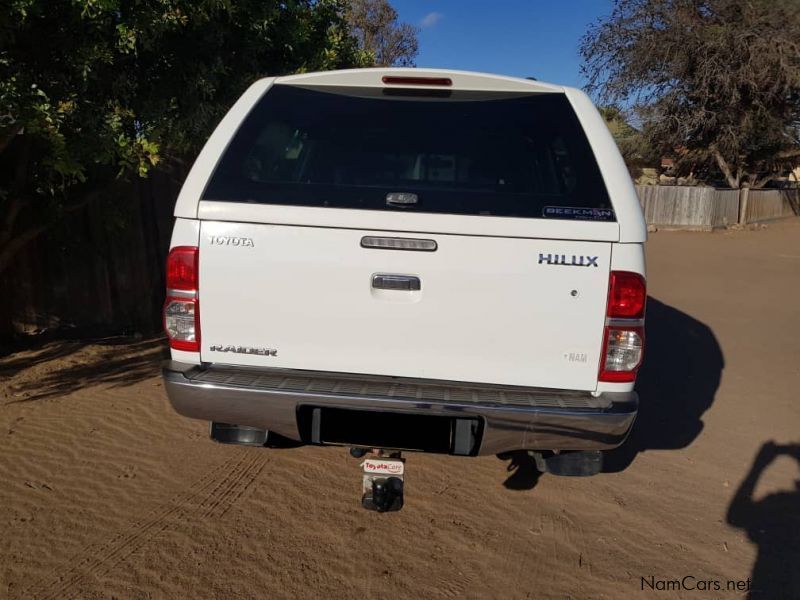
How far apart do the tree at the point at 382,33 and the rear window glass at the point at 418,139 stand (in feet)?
79.4

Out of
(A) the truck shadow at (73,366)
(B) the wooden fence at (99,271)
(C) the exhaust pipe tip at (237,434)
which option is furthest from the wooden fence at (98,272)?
(C) the exhaust pipe tip at (237,434)

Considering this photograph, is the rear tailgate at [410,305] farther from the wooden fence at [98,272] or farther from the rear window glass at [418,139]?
the wooden fence at [98,272]

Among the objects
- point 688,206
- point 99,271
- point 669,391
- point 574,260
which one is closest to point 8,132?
point 99,271

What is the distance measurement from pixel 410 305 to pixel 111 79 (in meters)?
3.57

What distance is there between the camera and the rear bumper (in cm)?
261

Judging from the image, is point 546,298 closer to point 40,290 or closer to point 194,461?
point 194,461

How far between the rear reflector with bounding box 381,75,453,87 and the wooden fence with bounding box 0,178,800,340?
13.0 feet

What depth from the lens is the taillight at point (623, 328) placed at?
264 cm

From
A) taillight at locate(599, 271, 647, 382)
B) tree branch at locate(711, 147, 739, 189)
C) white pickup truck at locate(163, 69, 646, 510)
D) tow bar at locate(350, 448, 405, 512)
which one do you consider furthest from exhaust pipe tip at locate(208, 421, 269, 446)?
tree branch at locate(711, 147, 739, 189)

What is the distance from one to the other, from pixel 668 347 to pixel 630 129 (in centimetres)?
2273

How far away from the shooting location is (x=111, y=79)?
4.90m

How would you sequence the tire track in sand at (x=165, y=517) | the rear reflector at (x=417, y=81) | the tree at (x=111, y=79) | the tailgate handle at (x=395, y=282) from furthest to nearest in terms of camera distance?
the tree at (x=111, y=79) → the rear reflector at (x=417, y=81) → the tire track in sand at (x=165, y=517) → the tailgate handle at (x=395, y=282)

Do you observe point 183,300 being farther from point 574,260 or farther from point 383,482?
point 574,260

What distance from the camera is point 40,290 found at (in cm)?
656
